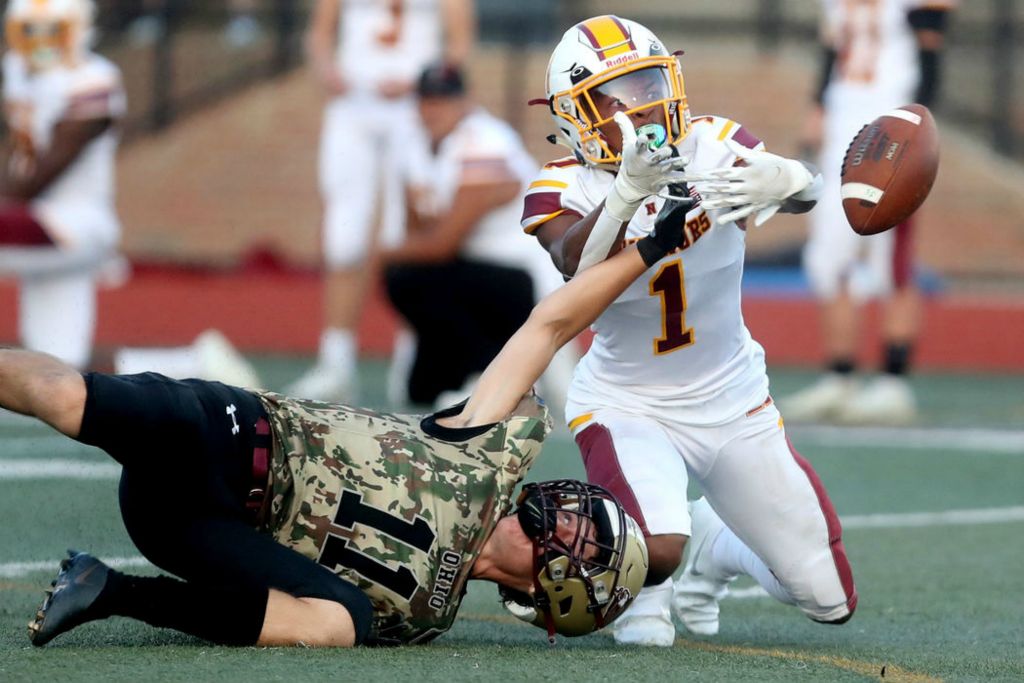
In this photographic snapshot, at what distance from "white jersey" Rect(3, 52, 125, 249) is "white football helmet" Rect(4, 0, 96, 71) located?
56 mm

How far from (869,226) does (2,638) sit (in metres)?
2.12

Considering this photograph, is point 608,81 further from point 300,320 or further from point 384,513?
point 300,320

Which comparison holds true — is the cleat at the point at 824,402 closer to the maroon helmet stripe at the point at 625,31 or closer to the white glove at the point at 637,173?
the maroon helmet stripe at the point at 625,31

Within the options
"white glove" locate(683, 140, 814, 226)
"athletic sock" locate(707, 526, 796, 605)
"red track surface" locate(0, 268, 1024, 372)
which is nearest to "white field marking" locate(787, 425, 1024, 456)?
"red track surface" locate(0, 268, 1024, 372)

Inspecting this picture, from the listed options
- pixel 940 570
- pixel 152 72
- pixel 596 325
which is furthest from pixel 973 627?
pixel 152 72

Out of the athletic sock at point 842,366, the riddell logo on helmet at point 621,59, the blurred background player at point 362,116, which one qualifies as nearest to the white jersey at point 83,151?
the blurred background player at point 362,116

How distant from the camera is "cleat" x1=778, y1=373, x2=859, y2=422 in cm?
794

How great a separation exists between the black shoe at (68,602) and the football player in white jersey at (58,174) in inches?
169

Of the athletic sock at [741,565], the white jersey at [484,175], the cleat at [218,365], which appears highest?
the athletic sock at [741,565]

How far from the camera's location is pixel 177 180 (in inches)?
551

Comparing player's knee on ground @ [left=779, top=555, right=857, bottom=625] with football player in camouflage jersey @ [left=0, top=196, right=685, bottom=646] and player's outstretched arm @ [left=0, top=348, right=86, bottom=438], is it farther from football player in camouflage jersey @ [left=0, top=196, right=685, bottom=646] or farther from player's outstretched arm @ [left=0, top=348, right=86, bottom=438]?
player's outstretched arm @ [left=0, top=348, right=86, bottom=438]

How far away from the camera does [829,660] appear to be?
3475 millimetres

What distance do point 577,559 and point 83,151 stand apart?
5057 millimetres

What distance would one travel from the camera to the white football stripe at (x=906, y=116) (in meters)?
4.10
